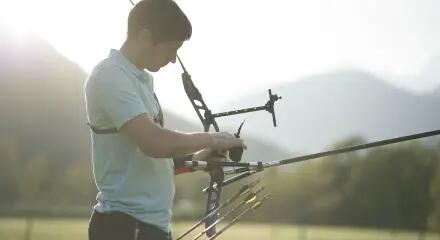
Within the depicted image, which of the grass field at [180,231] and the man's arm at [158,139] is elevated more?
the man's arm at [158,139]

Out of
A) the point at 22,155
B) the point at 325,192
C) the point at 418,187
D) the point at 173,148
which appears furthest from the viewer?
the point at 22,155

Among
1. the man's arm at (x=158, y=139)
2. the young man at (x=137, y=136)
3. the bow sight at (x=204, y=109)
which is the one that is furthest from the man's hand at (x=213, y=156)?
the bow sight at (x=204, y=109)

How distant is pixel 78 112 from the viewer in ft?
467

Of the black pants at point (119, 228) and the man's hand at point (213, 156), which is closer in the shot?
the black pants at point (119, 228)

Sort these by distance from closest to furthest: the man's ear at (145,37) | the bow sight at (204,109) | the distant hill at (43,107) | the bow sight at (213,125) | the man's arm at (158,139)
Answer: the man's arm at (158,139), the man's ear at (145,37), the bow sight at (213,125), the bow sight at (204,109), the distant hill at (43,107)

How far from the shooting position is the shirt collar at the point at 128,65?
12.8ft

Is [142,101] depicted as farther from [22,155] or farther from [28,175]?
[22,155]

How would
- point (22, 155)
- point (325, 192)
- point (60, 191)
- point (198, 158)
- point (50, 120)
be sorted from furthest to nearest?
point (50, 120)
point (22, 155)
point (60, 191)
point (325, 192)
point (198, 158)

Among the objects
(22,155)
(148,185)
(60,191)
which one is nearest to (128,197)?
(148,185)

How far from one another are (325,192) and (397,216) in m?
8.69

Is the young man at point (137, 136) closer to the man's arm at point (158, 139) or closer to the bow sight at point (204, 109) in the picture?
the man's arm at point (158, 139)

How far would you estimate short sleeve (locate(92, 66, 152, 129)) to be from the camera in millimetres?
3773

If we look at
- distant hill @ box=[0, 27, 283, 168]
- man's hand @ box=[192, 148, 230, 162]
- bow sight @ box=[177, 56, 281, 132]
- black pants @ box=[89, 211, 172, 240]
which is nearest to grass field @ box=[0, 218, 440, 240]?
→ bow sight @ box=[177, 56, 281, 132]

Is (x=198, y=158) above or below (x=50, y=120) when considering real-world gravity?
above
